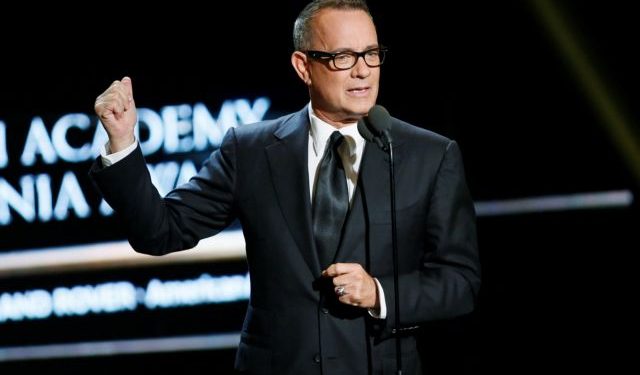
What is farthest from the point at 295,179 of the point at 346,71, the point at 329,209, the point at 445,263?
the point at 445,263

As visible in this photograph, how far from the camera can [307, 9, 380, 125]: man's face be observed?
211cm

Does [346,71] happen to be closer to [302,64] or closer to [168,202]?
[302,64]

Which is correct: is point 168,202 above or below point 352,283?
above

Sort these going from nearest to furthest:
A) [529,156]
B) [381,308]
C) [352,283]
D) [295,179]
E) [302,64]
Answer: [352,283], [381,308], [295,179], [302,64], [529,156]

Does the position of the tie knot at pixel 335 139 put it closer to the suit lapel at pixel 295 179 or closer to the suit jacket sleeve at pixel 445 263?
the suit lapel at pixel 295 179

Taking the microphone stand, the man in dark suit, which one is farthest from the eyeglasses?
the microphone stand

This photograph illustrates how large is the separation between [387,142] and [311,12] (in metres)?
0.45

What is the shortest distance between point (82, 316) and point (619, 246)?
2202 mm

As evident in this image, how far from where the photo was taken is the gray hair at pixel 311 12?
217 cm

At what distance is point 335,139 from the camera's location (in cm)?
212

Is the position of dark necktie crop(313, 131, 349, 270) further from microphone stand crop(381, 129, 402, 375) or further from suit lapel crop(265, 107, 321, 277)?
microphone stand crop(381, 129, 402, 375)

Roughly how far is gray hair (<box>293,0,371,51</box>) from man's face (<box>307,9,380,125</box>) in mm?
20

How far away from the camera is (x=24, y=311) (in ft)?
13.6

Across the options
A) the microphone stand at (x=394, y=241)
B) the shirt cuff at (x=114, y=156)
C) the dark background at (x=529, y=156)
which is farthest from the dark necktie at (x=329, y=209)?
the dark background at (x=529, y=156)
